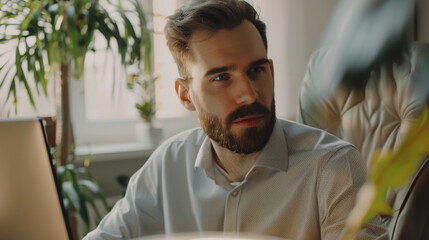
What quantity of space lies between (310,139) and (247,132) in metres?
0.16

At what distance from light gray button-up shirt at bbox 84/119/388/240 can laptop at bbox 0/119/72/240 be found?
1.38ft

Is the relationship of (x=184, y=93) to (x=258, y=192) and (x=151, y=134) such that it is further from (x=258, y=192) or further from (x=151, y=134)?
(x=151, y=134)

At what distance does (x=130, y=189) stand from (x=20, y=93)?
1695 mm

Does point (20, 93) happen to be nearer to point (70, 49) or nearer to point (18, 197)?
point (70, 49)

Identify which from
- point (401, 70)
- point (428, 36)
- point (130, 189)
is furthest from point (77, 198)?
point (401, 70)

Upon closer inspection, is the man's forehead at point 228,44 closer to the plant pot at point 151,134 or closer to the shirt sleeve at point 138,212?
the shirt sleeve at point 138,212

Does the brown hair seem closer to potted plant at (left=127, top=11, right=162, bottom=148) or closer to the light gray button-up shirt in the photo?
the light gray button-up shirt

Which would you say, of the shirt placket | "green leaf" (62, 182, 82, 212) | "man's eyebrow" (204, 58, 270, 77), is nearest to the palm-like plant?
"green leaf" (62, 182, 82, 212)

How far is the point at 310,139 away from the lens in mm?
1139

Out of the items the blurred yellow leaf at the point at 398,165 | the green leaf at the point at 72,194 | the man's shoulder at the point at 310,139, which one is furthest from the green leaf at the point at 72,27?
the blurred yellow leaf at the point at 398,165

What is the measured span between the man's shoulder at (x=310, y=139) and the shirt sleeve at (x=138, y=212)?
392mm

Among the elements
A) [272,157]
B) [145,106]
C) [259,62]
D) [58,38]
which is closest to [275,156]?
[272,157]

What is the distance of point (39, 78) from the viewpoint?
6.47 ft

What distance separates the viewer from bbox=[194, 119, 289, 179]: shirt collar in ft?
3.66
